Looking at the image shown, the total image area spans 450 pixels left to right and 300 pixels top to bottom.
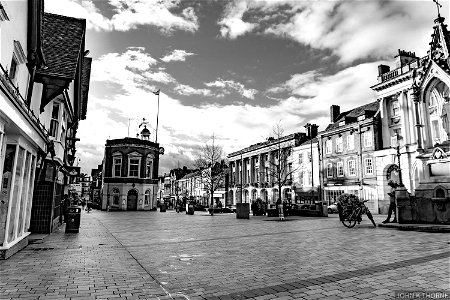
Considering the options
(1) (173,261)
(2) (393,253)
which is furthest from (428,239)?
(1) (173,261)

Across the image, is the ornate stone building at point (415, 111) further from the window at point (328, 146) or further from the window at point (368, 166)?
the window at point (328, 146)

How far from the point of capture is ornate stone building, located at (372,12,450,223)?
26484 mm

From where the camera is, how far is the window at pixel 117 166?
154 ft

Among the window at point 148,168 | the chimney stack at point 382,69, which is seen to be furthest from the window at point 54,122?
the chimney stack at point 382,69

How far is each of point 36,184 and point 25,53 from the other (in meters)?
6.25

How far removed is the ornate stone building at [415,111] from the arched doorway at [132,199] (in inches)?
1356

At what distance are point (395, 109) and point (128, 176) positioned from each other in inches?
1493

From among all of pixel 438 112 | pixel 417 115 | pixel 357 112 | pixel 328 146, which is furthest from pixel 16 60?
pixel 357 112

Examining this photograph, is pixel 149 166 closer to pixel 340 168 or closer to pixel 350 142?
pixel 340 168

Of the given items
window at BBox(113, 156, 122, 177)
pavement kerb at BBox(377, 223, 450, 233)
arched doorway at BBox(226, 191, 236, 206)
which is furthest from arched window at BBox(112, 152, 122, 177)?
pavement kerb at BBox(377, 223, 450, 233)

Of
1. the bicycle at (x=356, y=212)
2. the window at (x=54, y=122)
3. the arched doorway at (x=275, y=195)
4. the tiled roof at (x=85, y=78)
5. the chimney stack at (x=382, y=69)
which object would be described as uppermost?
the chimney stack at (x=382, y=69)

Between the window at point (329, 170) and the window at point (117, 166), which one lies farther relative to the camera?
the window at point (117, 166)

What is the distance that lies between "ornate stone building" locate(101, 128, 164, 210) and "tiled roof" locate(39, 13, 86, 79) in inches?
1334

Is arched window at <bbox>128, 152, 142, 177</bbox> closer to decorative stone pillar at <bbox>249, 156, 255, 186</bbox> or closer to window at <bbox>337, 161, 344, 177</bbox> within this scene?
decorative stone pillar at <bbox>249, 156, 255, 186</bbox>
